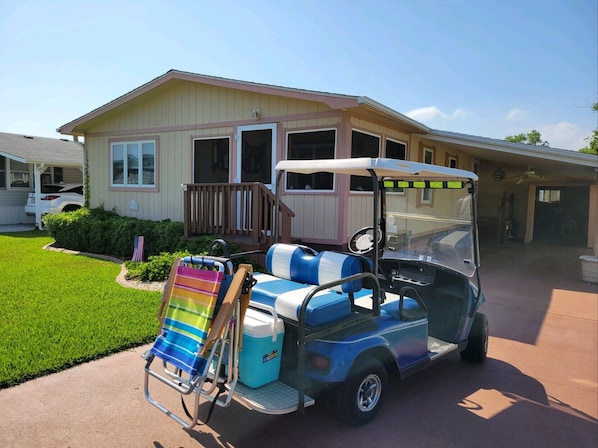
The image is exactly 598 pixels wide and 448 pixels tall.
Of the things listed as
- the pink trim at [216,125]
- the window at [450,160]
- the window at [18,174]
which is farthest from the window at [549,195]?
the window at [18,174]

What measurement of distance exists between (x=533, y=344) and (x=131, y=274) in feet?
19.5

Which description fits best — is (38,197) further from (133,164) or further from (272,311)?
(272,311)

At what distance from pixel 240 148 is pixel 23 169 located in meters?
12.2

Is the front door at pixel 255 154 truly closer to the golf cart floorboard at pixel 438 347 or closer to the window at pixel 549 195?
the golf cart floorboard at pixel 438 347

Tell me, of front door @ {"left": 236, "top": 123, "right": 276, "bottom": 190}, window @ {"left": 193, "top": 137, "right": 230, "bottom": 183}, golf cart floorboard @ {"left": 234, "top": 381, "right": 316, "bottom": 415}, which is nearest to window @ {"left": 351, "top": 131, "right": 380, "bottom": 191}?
front door @ {"left": 236, "top": 123, "right": 276, "bottom": 190}

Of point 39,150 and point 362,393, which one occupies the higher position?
point 39,150

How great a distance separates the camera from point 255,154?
8992 mm

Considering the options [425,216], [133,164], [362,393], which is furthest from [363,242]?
[133,164]

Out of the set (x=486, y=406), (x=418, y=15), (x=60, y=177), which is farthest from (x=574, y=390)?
(x=60, y=177)

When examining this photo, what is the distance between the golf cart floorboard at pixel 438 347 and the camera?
3534 mm

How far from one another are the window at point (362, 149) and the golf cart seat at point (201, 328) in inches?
227

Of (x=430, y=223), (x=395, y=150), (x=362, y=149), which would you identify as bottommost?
(x=430, y=223)

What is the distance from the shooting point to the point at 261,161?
892 centimetres

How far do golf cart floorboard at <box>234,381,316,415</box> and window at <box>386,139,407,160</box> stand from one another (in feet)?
23.8
